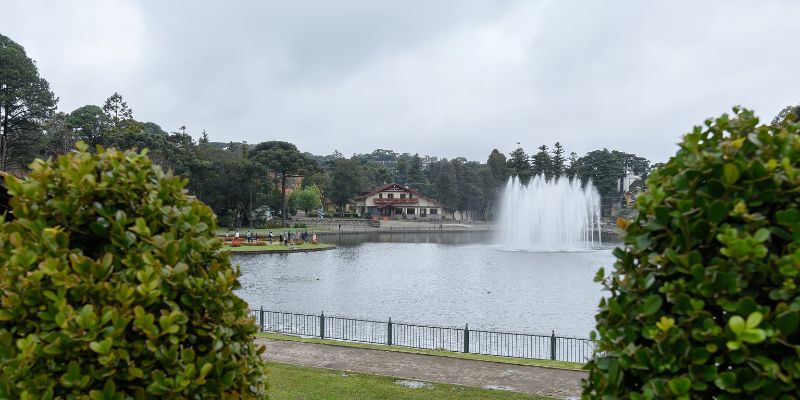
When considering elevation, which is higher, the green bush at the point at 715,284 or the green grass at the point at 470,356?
the green bush at the point at 715,284

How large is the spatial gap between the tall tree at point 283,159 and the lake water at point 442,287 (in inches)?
1268

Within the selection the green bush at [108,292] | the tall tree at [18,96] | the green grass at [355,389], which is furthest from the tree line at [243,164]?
the green bush at [108,292]

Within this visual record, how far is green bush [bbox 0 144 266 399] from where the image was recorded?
11.2 feet

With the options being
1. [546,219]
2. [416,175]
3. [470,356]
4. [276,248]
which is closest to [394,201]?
[416,175]

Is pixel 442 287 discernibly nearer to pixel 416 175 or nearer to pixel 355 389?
pixel 355 389

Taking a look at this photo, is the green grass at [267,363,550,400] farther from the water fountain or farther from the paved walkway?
Answer: the water fountain

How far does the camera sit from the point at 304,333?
21.5 metres

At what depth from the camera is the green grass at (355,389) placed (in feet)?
36.3

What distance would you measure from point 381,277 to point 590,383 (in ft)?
Result: 114

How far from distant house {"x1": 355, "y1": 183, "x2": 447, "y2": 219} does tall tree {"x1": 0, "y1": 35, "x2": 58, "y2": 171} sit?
2698 inches

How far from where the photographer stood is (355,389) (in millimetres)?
11531

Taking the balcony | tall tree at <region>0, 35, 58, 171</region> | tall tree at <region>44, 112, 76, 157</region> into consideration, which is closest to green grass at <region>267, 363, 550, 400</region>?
tall tree at <region>0, 35, 58, 171</region>

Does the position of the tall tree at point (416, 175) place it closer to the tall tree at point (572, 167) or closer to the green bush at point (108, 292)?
the tall tree at point (572, 167)

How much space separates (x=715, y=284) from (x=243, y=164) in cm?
8214
